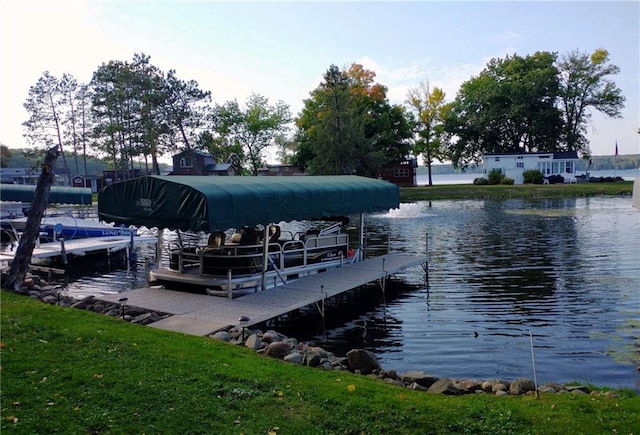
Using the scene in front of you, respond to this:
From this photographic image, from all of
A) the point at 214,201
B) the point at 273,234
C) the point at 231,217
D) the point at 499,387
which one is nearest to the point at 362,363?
the point at 499,387

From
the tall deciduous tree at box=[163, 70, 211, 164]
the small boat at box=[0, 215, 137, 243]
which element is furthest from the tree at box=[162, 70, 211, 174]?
the small boat at box=[0, 215, 137, 243]

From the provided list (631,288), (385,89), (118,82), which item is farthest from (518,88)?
(631,288)

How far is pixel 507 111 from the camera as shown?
80312 mm

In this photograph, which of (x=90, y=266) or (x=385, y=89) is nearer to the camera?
(x=90, y=266)

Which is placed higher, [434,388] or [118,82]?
[118,82]

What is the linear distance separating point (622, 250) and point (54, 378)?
81.4 feet

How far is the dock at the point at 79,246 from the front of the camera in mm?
22016

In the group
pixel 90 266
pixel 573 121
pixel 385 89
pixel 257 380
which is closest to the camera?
pixel 257 380

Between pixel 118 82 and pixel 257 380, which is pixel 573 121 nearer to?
pixel 118 82

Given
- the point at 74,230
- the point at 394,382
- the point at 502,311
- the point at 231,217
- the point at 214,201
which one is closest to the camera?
the point at 394,382

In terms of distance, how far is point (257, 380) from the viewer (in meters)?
7.59

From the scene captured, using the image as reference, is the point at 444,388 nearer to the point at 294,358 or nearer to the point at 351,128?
the point at 294,358

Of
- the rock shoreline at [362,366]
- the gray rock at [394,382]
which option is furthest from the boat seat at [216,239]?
the gray rock at [394,382]

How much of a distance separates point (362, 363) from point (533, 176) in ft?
237
